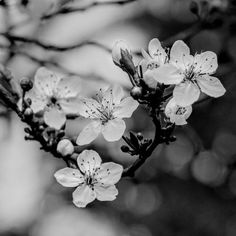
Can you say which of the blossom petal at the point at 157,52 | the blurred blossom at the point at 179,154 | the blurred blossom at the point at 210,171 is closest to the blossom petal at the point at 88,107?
the blossom petal at the point at 157,52

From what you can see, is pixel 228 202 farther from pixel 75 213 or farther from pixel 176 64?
pixel 176 64

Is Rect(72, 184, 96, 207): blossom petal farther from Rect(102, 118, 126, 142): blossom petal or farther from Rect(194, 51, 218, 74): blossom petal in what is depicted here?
Rect(194, 51, 218, 74): blossom petal

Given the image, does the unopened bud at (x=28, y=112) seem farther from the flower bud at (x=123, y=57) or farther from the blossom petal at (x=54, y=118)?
the flower bud at (x=123, y=57)

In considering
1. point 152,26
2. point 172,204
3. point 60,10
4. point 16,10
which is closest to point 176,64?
point 60,10

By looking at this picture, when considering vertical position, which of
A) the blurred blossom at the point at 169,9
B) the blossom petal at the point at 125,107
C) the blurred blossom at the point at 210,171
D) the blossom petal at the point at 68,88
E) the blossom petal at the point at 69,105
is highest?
the blossom petal at the point at 125,107

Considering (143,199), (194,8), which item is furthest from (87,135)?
(143,199)

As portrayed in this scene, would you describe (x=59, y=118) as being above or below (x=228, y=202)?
above
